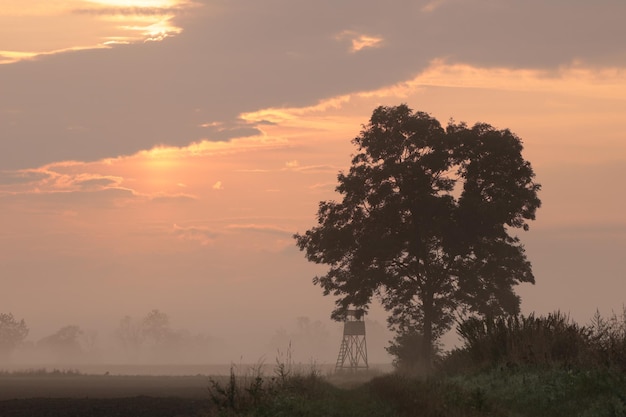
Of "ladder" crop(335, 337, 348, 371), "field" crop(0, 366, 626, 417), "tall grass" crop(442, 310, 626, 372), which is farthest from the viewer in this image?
"ladder" crop(335, 337, 348, 371)

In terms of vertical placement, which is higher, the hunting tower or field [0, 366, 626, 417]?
the hunting tower

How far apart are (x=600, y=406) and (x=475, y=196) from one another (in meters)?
38.0

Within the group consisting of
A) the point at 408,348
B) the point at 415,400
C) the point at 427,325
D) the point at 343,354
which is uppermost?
the point at 427,325

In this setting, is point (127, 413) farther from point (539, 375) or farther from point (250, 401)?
point (539, 375)

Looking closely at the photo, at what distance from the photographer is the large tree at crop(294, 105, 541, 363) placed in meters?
58.7

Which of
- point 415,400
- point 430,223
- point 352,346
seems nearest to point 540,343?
point 415,400

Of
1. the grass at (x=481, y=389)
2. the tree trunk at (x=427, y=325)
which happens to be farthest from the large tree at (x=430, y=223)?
the grass at (x=481, y=389)

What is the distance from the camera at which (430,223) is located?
58.2 meters

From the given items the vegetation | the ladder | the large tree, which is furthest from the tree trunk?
the ladder

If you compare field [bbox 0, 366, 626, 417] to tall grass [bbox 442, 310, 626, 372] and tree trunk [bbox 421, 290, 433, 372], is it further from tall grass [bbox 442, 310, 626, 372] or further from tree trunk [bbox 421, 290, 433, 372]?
tree trunk [bbox 421, 290, 433, 372]

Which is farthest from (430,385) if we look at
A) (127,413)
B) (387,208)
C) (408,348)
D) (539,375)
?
(408,348)

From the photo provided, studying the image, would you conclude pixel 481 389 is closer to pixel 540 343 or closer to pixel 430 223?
pixel 540 343

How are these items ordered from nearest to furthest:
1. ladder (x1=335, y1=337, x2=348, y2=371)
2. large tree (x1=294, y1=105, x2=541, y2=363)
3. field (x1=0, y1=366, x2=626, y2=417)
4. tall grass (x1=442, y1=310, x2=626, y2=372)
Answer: field (x1=0, y1=366, x2=626, y2=417) → tall grass (x1=442, y1=310, x2=626, y2=372) → large tree (x1=294, y1=105, x2=541, y2=363) → ladder (x1=335, y1=337, x2=348, y2=371)

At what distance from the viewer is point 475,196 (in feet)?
192
